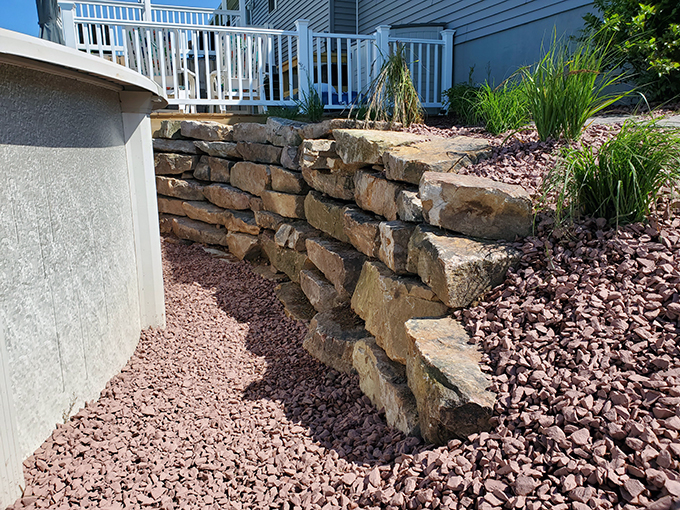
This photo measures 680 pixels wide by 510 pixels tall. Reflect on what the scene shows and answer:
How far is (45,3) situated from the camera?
5.03 metres

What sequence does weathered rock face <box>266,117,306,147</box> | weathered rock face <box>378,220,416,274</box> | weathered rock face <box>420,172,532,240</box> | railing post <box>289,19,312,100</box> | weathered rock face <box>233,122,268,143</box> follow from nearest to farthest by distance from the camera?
weathered rock face <box>420,172,532,240</box> → weathered rock face <box>378,220,416,274</box> → weathered rock face <box>266,117,306,147</box> → weathered rock face <box>233,122,268,143</box> → railing post <box>289,19,312,100</box>

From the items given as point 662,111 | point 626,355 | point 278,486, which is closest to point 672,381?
point 626,355

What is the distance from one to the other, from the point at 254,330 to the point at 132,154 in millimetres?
1360

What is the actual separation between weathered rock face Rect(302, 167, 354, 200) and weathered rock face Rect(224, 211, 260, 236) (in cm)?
100

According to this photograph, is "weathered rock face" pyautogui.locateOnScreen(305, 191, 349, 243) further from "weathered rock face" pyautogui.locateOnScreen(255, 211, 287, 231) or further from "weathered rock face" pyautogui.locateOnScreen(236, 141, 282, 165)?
"weathered rock face" pyautogui.locateOnScreen(236, 141, 282, 165)

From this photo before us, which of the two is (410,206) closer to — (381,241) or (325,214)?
(381,241)

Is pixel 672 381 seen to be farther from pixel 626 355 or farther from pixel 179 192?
pixel 179 192

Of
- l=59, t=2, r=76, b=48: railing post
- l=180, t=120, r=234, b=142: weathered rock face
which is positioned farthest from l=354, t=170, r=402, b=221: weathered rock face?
l=59, t=2, r=76, b=48: railing post

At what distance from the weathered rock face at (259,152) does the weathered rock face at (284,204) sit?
11.6 inches

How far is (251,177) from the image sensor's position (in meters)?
4.68

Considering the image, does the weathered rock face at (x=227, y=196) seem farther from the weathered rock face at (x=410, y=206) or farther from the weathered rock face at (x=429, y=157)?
the weathered rock face at (x=410, y=206)

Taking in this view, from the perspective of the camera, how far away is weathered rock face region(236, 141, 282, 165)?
439 centimetres

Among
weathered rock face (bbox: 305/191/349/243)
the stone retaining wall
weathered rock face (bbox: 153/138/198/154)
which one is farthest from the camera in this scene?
weathered rock face (bbox: 153/138/198/154)

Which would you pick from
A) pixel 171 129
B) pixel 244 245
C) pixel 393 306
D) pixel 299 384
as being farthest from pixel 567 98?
pixel 171 129
